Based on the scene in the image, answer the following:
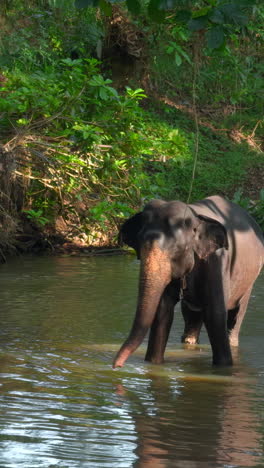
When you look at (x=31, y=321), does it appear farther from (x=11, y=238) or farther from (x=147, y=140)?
(x=147, y=140)

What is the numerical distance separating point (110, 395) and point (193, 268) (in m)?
1.65

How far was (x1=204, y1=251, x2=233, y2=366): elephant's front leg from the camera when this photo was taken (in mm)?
8289

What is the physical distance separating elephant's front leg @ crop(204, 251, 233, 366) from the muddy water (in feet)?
0.58

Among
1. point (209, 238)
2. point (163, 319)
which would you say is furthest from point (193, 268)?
point (163, 319)

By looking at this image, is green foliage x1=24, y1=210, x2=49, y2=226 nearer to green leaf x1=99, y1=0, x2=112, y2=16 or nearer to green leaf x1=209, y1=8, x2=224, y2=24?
green leaf x1=99, y1=0, x2=112, y2=16

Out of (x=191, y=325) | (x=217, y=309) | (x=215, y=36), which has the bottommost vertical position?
(x=191, y=325)

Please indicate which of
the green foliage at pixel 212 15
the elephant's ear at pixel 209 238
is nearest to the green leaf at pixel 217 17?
the green foliage at pixel 212 15

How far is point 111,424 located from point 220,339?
2434mm

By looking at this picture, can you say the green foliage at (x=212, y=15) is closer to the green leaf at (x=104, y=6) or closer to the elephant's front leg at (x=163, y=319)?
the green leaf at (x=104, y=6)

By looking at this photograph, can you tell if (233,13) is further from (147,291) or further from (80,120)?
(80,120)

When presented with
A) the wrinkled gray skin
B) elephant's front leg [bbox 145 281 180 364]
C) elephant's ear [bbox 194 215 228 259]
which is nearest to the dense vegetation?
the wrinkled gray skin

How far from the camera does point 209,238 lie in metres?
8.07

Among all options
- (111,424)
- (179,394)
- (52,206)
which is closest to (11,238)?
(52,206)

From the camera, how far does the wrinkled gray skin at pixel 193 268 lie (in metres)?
7.48
